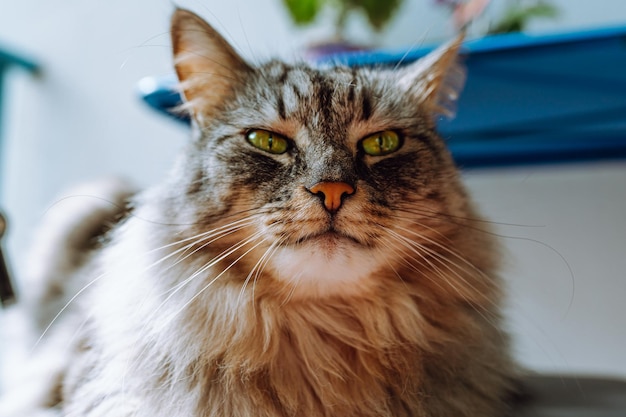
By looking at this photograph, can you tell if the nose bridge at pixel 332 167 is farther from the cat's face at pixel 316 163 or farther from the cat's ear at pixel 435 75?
the cat's ear at pixel 435 75

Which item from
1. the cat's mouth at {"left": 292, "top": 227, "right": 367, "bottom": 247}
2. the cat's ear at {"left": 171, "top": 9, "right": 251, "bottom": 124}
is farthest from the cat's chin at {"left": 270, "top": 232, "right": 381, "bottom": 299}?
the cat's ear at {"left": 171, "top": 9, "right": 251, "bottom": 124}

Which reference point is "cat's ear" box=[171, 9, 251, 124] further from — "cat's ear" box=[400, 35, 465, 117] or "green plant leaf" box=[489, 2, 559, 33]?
"green plant leaf" box=[489, 2, 559, 33]

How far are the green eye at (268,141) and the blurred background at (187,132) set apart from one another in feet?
0.92

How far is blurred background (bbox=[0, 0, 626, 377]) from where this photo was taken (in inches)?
65.3

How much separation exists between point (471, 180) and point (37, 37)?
1.84 m

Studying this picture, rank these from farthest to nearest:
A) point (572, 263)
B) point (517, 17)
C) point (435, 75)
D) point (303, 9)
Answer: point (572, 263) < point (303, 9) < point (517, 17) < point (435, 75)

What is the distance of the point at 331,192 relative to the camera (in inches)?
30.2

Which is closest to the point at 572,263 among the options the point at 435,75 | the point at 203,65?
the point at 435,75

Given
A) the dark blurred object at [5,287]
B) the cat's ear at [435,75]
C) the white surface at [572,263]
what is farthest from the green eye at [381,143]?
the white surface at [572,263]

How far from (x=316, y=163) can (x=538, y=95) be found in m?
0.62

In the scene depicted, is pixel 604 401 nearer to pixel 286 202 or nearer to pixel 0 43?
pixel 286 202

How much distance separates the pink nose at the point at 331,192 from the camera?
77 cm

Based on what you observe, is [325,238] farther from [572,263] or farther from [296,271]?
[572,263]

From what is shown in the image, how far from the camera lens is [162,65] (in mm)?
1897
